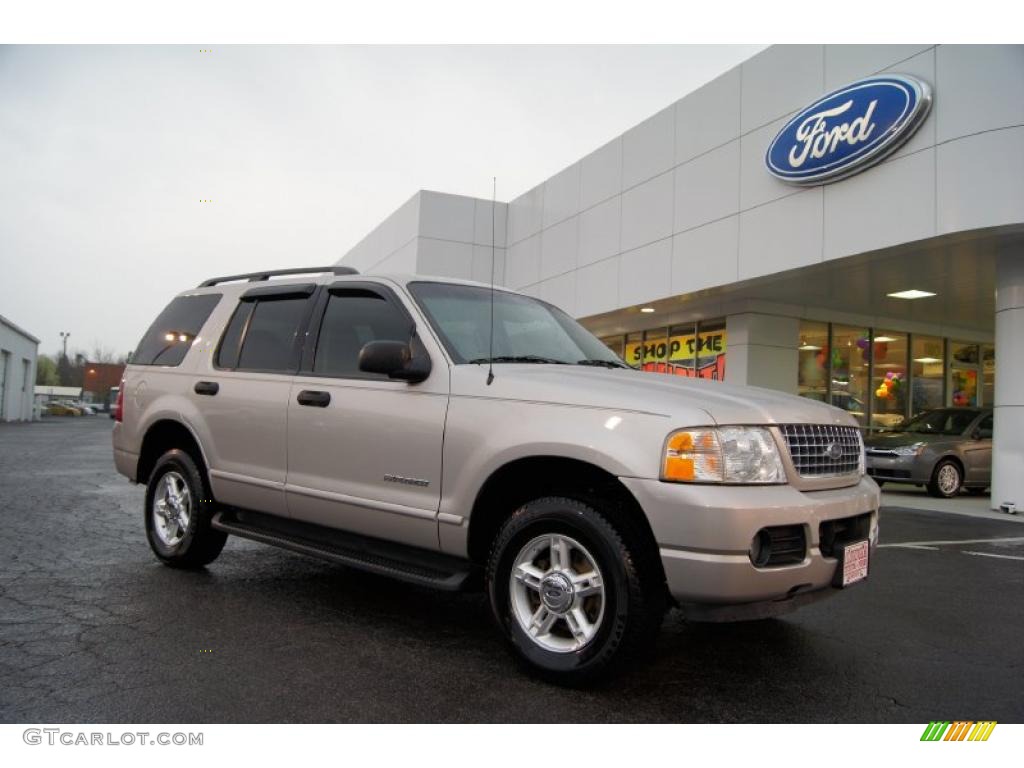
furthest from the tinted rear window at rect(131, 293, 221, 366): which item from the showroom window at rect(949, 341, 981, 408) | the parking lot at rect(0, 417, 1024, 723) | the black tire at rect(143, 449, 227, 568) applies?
the showroom window at rect(949, 341, 981, 408)

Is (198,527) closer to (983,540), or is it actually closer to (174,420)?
(174,420)

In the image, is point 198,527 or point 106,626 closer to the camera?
point 106,626

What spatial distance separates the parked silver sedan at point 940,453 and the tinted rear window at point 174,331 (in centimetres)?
1091

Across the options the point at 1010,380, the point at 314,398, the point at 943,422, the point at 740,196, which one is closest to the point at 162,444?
the point at 314,398

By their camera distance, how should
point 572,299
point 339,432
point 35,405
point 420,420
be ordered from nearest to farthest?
1. point 420,420
2. point 339,432
3. point 572,299
4. point 35,405

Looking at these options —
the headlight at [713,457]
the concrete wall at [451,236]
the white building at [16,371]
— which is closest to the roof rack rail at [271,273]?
the headlight at [713,457]

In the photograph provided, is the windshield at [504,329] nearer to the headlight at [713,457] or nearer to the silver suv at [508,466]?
the silver suv at [508,466]

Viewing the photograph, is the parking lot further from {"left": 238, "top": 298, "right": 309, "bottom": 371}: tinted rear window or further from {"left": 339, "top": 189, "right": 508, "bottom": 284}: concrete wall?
{"left": 339, "top": 189, "right": 508, "bottom": 284}: concrete wall

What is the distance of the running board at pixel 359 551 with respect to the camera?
12.6 ft

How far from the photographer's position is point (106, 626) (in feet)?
13.3
